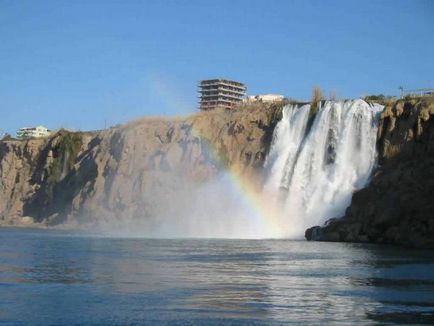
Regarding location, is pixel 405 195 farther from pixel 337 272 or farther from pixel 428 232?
pixel 337 272

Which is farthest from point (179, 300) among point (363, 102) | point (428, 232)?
point (363, 102)

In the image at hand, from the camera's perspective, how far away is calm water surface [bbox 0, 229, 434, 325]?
21.3 m

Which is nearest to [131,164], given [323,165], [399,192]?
[323,165]

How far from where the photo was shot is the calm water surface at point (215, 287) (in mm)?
21281

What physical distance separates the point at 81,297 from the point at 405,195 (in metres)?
36.1

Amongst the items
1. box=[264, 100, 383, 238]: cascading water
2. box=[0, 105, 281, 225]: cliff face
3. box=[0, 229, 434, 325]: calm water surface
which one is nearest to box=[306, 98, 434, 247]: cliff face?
box=[264, 100, 383, 238]: cascading water

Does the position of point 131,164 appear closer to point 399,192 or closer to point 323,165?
point 323,165

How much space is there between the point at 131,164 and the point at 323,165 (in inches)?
1236

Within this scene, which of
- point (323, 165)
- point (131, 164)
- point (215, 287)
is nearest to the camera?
point (215, 287)

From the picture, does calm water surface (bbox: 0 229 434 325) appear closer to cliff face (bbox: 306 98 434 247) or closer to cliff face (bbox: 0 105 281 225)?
cliff face (bbox: 306 98 434 247)

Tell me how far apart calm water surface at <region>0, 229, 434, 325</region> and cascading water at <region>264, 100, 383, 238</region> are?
2179 centimetres

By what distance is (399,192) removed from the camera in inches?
2206

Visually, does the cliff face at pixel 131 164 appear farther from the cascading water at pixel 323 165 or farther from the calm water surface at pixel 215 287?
the calm water surface at pixel 215 287

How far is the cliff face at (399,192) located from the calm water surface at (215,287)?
10.4 metres
